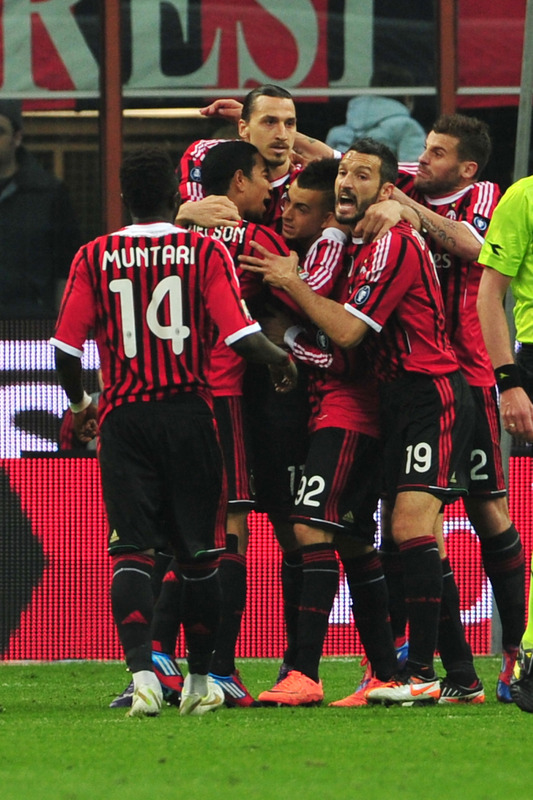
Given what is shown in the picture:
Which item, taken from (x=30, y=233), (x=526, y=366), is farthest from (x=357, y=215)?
(x=30, y=233)

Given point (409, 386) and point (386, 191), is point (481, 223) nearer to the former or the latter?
point (386, 191)

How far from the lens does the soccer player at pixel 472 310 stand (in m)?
6.40

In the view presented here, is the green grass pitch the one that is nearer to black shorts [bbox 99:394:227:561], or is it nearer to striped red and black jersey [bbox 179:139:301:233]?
black shorts [bbox 99:394:227:561]

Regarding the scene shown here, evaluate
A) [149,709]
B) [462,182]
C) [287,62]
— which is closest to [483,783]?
[149,709]

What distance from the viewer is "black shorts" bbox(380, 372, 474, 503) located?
6.02 metres

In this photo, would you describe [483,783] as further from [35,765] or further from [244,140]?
[244,140]

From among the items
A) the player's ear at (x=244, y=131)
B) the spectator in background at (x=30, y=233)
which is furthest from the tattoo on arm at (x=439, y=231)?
the spectator in background at (x=30, y=233)

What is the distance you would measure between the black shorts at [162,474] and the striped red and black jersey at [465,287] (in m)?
1.31

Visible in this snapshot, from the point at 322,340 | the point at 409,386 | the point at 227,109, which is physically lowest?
the point at 409,386

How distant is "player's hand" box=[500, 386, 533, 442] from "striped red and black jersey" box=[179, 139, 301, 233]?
1612mm

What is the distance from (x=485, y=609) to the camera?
859 centimetres

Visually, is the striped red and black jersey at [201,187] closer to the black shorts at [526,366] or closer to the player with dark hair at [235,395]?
the player with dark hair at [235,395]

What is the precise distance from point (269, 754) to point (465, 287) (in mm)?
2576

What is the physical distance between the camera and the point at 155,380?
561 cm
